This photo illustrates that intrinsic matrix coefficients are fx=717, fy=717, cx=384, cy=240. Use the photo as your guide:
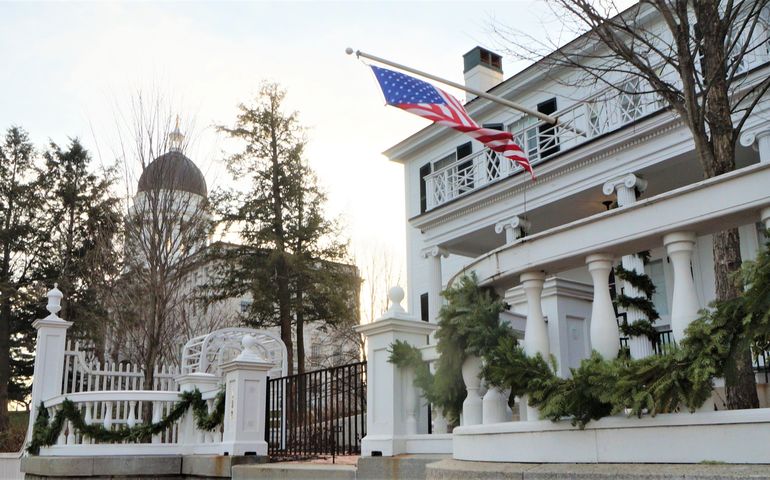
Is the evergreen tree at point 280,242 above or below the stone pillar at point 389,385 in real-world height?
above

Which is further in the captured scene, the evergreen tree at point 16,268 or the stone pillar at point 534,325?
the evergreen tree at point 16,268

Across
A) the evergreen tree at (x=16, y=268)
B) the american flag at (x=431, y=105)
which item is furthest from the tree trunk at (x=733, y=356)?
the evergreen tree at (x=16, y=268)

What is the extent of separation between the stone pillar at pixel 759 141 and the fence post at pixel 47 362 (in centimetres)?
1202

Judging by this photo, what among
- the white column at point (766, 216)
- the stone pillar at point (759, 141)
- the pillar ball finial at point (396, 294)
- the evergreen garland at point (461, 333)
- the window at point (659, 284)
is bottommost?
the evergreen garland at point (461, 333)

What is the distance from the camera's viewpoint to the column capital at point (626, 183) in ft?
43.7

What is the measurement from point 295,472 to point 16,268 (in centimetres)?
3017

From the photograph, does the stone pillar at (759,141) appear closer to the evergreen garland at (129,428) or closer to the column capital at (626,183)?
the column capital at (626,183)

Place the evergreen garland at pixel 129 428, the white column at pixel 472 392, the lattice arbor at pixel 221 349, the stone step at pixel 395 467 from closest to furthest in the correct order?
the white column at pixel 472 392
the stone step at pixel 395 467
the evergreen garland at pixel 129 428
the lattice arbor at pixel 221 349

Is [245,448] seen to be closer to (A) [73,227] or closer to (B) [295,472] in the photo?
(B) [295,472]

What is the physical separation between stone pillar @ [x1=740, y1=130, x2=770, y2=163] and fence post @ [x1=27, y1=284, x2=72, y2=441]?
39.4 feet

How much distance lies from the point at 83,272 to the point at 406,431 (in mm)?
26866

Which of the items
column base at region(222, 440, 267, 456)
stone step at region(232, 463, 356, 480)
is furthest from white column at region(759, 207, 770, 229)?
column base at region(222, 440, 267, 456)

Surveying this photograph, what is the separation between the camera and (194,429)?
1108cm

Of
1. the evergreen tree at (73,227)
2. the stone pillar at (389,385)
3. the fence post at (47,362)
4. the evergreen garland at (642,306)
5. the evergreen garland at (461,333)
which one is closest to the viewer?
the evergreen garland at (461,333)
